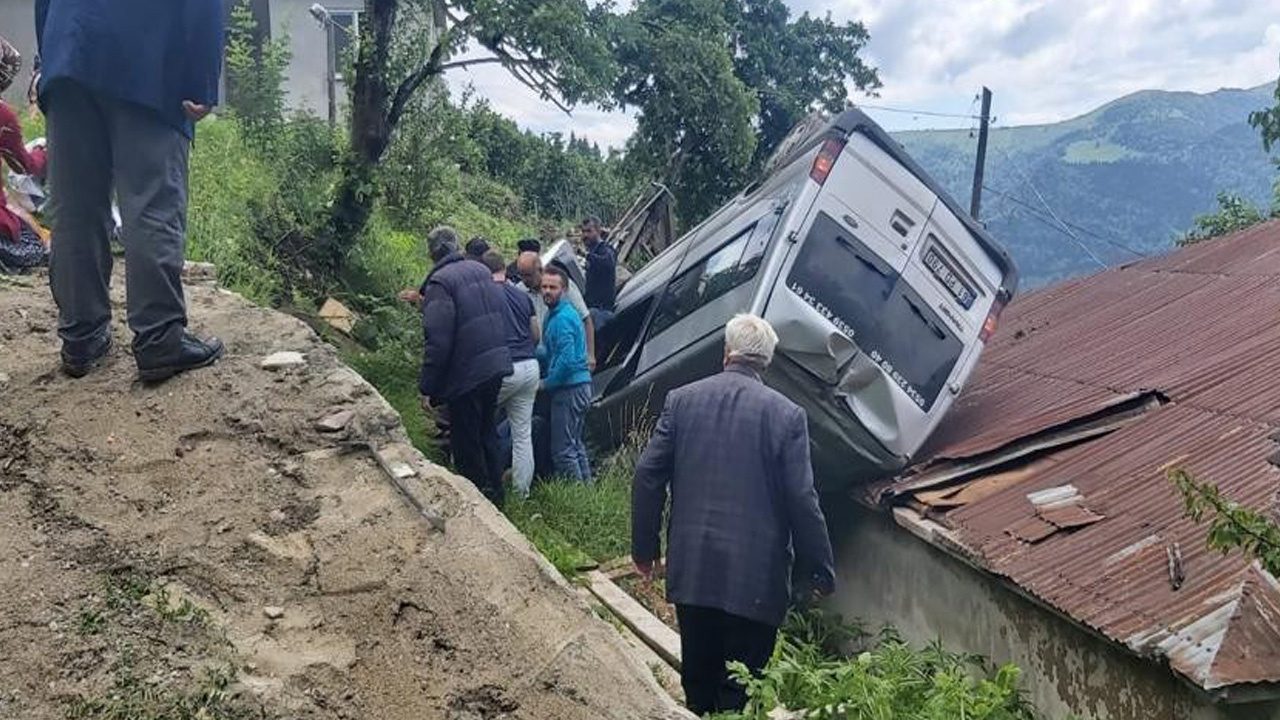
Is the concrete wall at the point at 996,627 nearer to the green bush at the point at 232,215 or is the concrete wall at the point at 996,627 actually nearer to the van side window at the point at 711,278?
the van side window at the point at 711,278

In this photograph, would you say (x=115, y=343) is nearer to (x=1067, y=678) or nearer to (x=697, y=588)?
(x=697, y=588)

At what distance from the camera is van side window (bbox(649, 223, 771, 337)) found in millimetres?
6746

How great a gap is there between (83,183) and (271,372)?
90 centimetres

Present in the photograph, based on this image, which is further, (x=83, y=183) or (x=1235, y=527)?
(x=83, y=183)

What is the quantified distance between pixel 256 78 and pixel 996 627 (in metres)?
9.10

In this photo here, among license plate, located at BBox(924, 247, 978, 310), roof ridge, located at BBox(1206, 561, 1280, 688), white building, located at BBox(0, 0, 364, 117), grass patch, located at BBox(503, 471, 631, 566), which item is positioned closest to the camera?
roof ridge, located at BBox(1206, 561, 1280, 688)

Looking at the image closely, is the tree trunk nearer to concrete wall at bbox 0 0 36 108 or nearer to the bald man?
the bald man

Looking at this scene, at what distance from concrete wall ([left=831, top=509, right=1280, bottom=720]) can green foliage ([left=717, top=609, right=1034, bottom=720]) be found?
0.22 meters

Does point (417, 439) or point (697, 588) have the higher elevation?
point (417, 439)

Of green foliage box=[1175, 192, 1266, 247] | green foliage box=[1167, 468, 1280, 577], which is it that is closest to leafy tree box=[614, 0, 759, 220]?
green foliage box=[1175, 192, 1266, 247]

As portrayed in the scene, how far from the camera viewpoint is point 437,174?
10.8 m

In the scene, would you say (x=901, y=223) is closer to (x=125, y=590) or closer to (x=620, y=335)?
(x=620, y=335)

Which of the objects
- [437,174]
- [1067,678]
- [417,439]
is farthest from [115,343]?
[437,174]

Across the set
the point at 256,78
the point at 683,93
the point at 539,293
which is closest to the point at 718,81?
the point at 683,93
